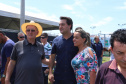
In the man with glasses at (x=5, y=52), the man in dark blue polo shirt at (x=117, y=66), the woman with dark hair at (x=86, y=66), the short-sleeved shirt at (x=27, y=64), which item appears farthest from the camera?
the man with glasses at (x=5, y=52)

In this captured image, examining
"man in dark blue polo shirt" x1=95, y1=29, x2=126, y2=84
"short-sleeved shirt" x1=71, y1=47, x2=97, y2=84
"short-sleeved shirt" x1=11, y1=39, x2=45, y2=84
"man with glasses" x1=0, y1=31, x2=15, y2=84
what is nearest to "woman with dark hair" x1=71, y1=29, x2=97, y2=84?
"short-sleeved shirt" x1=71, y1=47, x2=97, y2=84

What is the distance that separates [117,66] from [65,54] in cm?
146

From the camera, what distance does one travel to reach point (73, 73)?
2.71 m

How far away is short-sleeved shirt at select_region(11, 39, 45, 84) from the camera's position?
8.05 ft

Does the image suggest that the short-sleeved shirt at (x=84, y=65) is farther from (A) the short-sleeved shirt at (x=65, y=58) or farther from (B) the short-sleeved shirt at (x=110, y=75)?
(B) the short-sleeved shirt at (x=110, y=75)

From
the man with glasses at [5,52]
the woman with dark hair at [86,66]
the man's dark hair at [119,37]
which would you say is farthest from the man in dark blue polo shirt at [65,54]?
the man's dark hair at [119,37]

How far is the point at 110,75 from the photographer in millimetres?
1296

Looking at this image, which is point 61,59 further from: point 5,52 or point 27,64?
point 5,52

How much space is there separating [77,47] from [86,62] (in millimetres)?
547

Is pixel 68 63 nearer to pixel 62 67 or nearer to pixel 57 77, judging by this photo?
pixel 62 67

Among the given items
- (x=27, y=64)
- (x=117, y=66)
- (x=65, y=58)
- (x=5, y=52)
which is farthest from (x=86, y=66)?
(x=5, y=52)

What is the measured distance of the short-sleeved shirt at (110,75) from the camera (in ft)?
4.12

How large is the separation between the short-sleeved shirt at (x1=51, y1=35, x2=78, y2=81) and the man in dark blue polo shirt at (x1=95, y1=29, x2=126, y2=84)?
135 cm

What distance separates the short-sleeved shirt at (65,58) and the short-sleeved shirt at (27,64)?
16.8 inches
